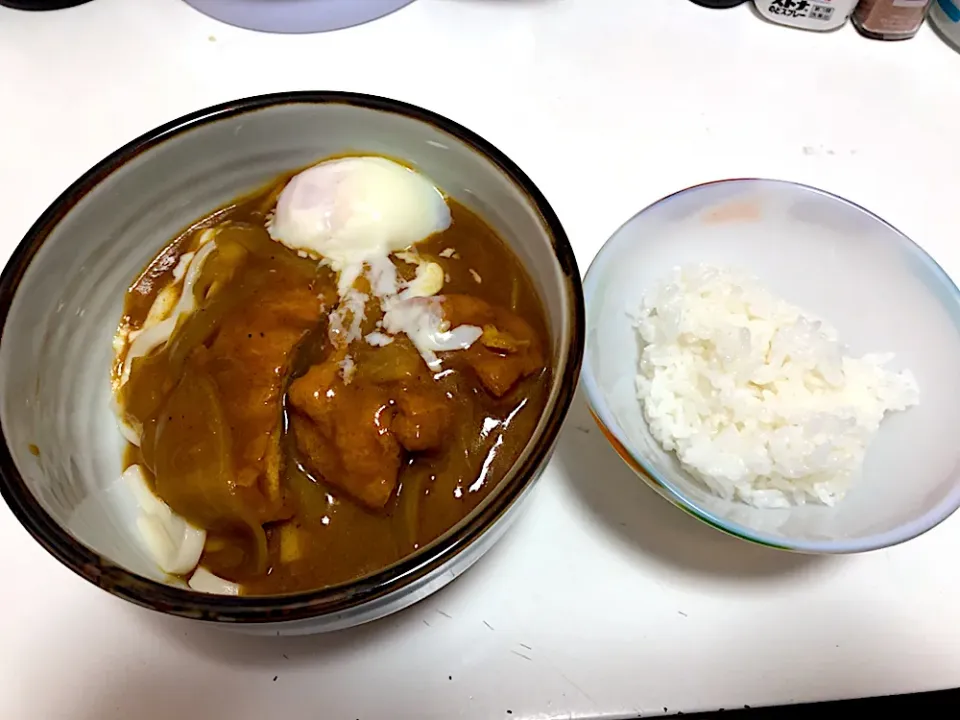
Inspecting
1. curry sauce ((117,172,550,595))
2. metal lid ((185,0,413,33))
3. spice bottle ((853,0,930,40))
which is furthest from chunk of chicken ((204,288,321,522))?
spice bottle ((853,0,930,40))

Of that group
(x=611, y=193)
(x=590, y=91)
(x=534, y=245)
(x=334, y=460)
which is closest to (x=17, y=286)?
(x=334, y=460)

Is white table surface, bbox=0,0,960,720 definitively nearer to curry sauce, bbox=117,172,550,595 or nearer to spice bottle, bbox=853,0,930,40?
spice bottle, bbox=853,0,930,40

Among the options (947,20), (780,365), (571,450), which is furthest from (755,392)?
(947,20)

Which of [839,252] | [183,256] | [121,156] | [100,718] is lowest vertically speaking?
[100,718]

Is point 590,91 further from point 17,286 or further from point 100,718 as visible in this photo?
point 100,718

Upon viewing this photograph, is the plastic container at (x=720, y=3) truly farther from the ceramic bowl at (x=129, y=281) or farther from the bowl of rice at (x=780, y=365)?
the ceramic bowl at (x=129, y=281)

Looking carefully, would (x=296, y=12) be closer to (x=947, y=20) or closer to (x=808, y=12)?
(x=808, y=12)
